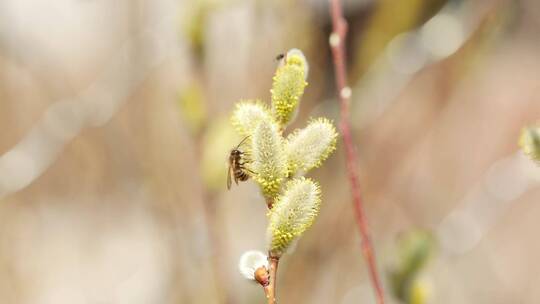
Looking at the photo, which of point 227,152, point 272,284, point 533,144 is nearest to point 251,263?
point 272,284

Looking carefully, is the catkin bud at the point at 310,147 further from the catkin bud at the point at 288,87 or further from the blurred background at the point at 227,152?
the blurred background at the point at 227,152

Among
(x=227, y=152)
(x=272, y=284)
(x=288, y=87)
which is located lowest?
(x=272, y=284)

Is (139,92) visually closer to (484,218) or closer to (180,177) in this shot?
(180,177)

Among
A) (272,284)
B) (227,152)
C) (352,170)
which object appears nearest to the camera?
(272,284)

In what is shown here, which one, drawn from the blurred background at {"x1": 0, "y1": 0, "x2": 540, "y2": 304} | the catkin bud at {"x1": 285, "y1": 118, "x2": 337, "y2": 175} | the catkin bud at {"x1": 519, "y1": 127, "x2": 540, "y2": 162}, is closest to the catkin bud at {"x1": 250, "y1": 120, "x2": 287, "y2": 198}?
the catkin bud at {"x1": 285, "y1": 118, "x2": 337, "y2": 175}

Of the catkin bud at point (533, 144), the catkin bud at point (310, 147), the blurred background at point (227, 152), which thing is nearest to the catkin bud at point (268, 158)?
the catkin bud at point (310, 147)

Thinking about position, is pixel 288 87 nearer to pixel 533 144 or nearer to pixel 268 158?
pixel 268 158

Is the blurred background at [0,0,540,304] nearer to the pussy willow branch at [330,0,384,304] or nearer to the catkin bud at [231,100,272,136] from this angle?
the pussy willow branch at [330,0,384,304]

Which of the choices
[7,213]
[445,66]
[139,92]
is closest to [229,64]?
[139,92]
